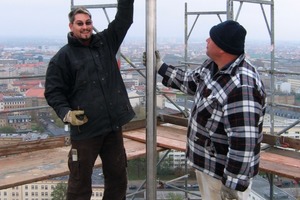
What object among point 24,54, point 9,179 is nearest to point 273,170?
point 9,179

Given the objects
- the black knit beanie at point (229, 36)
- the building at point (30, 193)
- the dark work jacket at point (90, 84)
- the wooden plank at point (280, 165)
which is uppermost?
the black knit beanie at point (229, 36)

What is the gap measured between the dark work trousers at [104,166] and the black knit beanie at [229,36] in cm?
90

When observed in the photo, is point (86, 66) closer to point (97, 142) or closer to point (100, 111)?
point (100, 111)

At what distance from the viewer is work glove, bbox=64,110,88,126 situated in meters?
2.30

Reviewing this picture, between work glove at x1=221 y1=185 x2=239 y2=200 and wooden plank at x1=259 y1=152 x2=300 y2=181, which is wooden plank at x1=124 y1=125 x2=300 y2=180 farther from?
work glove at x1=221 y1=185 x2=239 y2=200

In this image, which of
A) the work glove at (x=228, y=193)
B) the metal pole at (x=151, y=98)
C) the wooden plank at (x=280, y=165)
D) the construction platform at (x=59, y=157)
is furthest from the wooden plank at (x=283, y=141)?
the metal pole at (x=151, y=98)

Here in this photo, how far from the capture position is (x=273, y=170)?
12.3ft

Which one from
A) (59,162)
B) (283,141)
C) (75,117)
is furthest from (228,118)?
(283,141)

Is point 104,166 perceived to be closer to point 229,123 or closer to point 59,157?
point 229,123

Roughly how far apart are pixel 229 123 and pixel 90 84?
86 cm

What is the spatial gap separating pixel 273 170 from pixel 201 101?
6.30 feet

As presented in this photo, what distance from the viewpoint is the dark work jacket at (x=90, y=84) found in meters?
2.42

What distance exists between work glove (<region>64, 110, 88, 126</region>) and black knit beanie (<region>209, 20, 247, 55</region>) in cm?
81

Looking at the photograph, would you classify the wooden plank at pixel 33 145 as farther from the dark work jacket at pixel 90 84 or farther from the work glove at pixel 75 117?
the work glove at pixel 75 117
